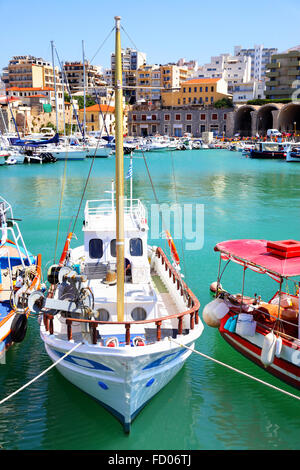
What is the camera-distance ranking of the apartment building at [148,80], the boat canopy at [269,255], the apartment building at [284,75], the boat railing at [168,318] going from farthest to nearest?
the apartment building at [148,80] < the apartment building at [284,75] < the boat canopy at [269,255] < the boat railing at [168,318]

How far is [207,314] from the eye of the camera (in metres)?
12.3

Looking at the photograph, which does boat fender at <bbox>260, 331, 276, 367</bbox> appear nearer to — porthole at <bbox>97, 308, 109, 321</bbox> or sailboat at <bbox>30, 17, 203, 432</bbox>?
sailboat at <bbox>30, 17, 203, 432</bbox>

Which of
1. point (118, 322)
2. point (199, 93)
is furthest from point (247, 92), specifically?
point (118, 322)

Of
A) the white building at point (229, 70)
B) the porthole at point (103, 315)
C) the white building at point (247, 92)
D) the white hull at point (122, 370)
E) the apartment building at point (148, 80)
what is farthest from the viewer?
the white building at point (229, 70)

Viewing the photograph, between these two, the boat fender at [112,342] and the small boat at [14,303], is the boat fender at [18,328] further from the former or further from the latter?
the boat fender at [112,342]

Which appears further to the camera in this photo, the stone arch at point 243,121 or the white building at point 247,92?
the white building at point 247,92

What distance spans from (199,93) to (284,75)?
68.5 feet

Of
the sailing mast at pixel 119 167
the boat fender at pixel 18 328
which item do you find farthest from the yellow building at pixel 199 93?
the sailing mast at pixel 119 167

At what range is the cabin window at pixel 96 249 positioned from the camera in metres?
12.6

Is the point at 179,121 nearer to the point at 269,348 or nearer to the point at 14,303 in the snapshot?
the point at 14,303

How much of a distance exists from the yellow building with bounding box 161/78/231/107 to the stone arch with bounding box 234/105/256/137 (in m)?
7.22

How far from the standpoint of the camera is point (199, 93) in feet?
370

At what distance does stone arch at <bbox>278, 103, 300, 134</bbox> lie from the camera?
97188mm

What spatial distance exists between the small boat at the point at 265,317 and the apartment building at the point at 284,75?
327 feet
